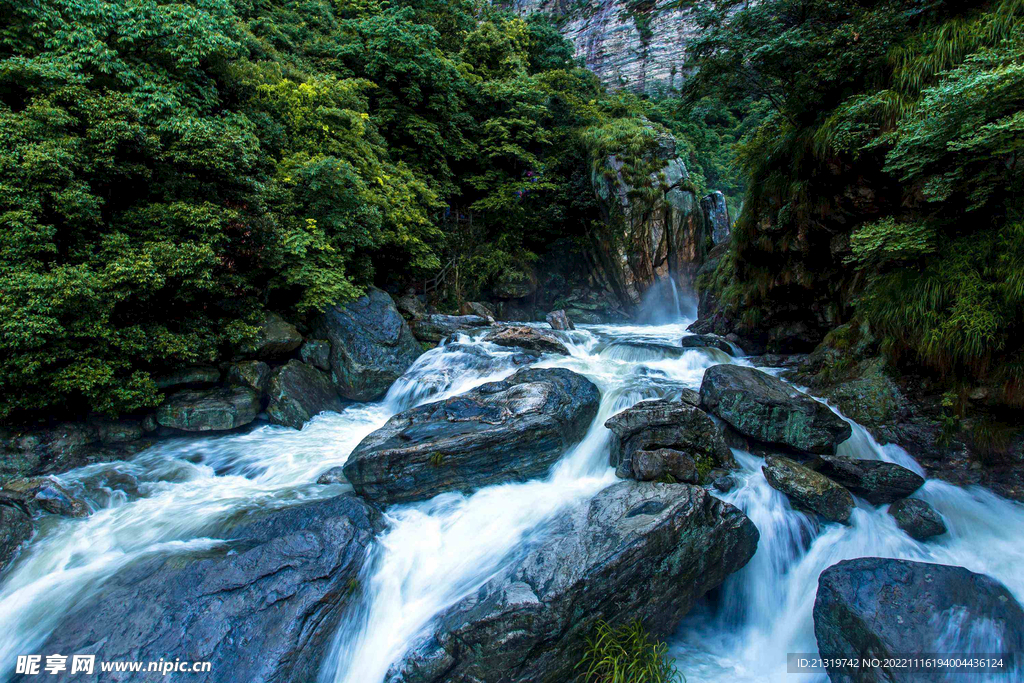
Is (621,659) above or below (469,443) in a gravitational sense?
below

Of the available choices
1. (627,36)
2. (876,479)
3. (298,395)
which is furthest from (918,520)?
(627,36)

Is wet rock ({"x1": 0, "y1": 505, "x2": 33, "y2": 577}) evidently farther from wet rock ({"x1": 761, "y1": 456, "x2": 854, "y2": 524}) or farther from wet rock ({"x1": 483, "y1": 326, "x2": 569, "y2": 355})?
wet rock ({"x1": 761, "y1": 456, "x2": 854, "y2": 524})

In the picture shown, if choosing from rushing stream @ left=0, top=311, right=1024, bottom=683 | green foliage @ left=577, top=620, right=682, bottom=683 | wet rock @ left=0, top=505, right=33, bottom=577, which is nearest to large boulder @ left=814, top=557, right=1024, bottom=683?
rushing stream @ left=0, top=311, right=1024, bottom=683

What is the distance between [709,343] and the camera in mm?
9570

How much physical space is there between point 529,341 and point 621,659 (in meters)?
6.93

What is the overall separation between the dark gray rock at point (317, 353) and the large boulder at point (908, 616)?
320 inches

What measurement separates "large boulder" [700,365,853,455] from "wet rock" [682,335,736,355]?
3759 millimetres

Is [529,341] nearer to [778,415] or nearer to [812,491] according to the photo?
[778,415]

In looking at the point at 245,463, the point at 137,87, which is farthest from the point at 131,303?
the point at 137,87

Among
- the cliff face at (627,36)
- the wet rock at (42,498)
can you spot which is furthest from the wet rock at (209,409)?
→ the cliff face at (627,36)

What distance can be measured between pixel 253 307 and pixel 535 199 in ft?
40.0

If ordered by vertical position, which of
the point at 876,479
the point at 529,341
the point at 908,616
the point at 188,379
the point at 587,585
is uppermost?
the point at 188,379

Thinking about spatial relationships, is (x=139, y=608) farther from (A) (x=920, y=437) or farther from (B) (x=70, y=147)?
(A) (x=920, y=437)

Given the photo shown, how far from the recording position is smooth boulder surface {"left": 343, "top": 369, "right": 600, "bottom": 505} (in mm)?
4984
